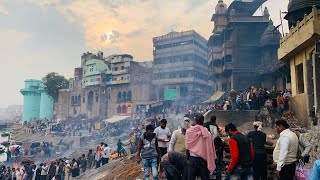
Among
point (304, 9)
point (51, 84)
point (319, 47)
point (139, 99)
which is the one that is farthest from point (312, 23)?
point (51, 84)

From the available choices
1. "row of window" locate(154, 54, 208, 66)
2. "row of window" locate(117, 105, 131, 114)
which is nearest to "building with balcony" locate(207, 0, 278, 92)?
"row of window" locate(154, 54, 208, 66)

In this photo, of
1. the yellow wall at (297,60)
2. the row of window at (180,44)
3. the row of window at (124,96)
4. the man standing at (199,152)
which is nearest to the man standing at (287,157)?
the man standing at (199,152)

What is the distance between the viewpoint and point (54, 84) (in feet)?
227

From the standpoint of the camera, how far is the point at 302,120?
47.6ft

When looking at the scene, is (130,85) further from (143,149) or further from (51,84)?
(143,149)

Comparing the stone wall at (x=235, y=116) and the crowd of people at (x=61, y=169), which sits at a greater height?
the stone wall at (x=235, y=116)

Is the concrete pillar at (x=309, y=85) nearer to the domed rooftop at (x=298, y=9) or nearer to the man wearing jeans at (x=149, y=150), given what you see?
the domed rooftop at (x=298, y=9)

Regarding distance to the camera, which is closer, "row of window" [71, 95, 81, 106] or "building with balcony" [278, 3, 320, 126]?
"building with balcony" [278, 3, 320, 126]

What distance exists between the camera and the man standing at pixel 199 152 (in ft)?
18.5

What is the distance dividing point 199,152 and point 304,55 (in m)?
11.4

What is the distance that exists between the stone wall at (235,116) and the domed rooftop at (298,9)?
19.8 ft

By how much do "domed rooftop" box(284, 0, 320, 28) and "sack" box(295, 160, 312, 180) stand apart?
→ 1295 centimetres

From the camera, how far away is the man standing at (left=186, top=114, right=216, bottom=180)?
5.65m

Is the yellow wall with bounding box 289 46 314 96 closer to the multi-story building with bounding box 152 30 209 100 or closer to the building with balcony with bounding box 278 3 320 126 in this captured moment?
the building with balcony with bounding box 278 3 320 126
